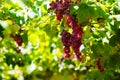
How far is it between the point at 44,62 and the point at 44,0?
3.86 metres

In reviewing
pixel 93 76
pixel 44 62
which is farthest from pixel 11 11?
pixel 44 62

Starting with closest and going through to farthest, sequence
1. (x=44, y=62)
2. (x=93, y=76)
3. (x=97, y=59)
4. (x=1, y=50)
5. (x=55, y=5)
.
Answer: (x=55, y=5), (x=97, y=59), (x=93, y=76), (x=1, y=50), (x=44, y=62)

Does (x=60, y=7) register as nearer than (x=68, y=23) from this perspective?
Yes

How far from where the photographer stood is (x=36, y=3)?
373 cm

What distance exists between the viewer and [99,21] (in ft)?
12.4

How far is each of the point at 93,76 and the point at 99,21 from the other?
40.8 inches

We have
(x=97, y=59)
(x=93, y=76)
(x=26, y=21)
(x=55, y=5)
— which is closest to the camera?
(x=55, y=5)

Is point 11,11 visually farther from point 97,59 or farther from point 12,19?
point 97,59

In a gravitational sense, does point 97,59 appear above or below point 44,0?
below

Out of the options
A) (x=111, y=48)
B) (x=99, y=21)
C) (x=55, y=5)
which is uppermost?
(x=55, y=5)

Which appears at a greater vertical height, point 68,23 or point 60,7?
Answer: point 60,7

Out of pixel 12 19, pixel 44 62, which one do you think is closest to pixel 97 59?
pixel 12 19

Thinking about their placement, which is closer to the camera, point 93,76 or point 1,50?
point 93,76

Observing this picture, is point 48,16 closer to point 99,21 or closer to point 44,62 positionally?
point 99,21
